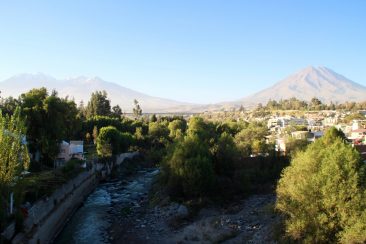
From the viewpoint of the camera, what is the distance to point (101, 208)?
42.2m

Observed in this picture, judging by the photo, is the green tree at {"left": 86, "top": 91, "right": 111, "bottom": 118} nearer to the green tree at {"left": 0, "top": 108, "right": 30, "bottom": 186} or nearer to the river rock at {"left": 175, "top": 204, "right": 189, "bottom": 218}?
the river rock at {"left": 175, "top": 204, "right": 189, "bottom": 218}

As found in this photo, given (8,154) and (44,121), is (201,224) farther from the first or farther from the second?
(44,121)

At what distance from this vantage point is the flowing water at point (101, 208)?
108 ft

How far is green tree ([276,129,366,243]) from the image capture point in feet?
80.9

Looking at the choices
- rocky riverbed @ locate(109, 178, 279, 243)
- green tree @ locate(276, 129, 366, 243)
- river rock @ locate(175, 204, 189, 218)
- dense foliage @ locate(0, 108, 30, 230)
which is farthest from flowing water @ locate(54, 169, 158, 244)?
green tree @ locate(276, 129, 366, 243)

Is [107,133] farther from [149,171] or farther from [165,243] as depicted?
[165,243]

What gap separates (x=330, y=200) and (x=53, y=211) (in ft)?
68.3

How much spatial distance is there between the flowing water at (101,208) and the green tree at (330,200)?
14.1 metres

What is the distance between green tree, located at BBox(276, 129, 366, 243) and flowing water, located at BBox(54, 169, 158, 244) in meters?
14.1

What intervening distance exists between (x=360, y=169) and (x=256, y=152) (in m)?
31.7

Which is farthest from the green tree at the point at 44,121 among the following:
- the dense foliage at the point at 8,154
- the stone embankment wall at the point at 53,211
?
the dense foliage at the point at 8,154

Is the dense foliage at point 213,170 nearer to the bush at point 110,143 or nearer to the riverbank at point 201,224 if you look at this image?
the riverbank at point 201,224

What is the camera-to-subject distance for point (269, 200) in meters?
39.8

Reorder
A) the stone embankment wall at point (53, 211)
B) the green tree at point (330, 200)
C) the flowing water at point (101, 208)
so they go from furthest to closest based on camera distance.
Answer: the flowing water at point (101, 208) → the stone embankment wall at point (53, 211) → the green tree at point (330, 200)
